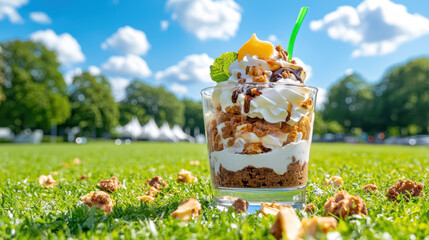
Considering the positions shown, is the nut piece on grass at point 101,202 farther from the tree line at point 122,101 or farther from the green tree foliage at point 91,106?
the green tree foliage at point 91,106

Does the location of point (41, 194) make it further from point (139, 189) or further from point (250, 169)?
point (250, 169)

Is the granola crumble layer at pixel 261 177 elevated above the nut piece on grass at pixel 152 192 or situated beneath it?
elevated above

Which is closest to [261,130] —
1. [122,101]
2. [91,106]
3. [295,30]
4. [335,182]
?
[295,30]

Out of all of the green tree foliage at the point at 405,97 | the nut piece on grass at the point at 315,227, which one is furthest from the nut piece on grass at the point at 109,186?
the green tree foliage at the point at 405,97

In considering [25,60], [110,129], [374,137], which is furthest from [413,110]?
[25,60]

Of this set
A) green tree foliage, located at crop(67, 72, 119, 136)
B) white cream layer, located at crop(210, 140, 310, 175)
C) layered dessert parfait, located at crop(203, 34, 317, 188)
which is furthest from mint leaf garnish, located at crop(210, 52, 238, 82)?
green tree foliage, located at crop(67, 72, 119, 136)

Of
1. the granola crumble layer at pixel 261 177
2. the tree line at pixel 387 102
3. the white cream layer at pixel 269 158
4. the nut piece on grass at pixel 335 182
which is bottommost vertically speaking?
the nut piece on grass at pixel 335 182

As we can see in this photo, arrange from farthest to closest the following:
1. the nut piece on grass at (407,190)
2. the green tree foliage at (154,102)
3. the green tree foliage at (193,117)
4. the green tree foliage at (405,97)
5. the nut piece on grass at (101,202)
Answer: the green tree foliage at (193,117) < the green tree foliage at (154,102) < the green tree foliage at (405,97) < the nut piece on grass at (407,190) < the nut piece on grass at (101,202)
